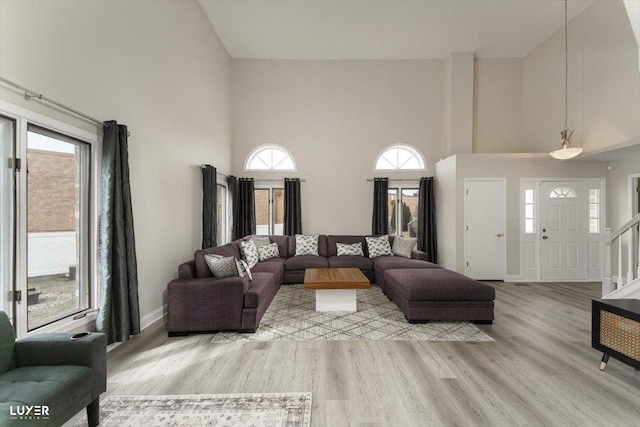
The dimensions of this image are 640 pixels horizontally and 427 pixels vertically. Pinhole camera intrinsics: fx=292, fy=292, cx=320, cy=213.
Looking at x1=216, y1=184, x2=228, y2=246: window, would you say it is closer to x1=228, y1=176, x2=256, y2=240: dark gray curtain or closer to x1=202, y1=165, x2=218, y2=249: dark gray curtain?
x1=228, y1=176, x2=256, y2=240: dark gray curtain

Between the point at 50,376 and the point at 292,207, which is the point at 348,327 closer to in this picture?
the point at 50,376

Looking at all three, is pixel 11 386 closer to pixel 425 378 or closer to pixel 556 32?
pixel 425 378

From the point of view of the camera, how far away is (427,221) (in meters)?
6.68

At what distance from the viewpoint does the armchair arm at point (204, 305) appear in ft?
10.8

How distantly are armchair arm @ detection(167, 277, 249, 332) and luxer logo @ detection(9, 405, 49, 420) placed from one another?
6.18ft

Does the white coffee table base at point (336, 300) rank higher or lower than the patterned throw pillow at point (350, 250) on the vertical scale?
lower

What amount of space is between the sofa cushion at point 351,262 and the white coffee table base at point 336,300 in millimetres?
1541

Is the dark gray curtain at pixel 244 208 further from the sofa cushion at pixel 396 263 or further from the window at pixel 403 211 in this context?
the window at pixel 403 211

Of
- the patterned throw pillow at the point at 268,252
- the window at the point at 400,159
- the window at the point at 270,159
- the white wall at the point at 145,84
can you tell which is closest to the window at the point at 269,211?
the window at the point at 270,159

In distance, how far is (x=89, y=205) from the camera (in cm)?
287

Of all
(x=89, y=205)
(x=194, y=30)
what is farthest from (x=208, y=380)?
(x=194, y=30)

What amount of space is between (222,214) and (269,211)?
3.77 ft

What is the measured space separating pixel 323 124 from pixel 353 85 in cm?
118

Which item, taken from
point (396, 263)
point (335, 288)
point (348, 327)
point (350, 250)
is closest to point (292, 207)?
point (350, 250)
